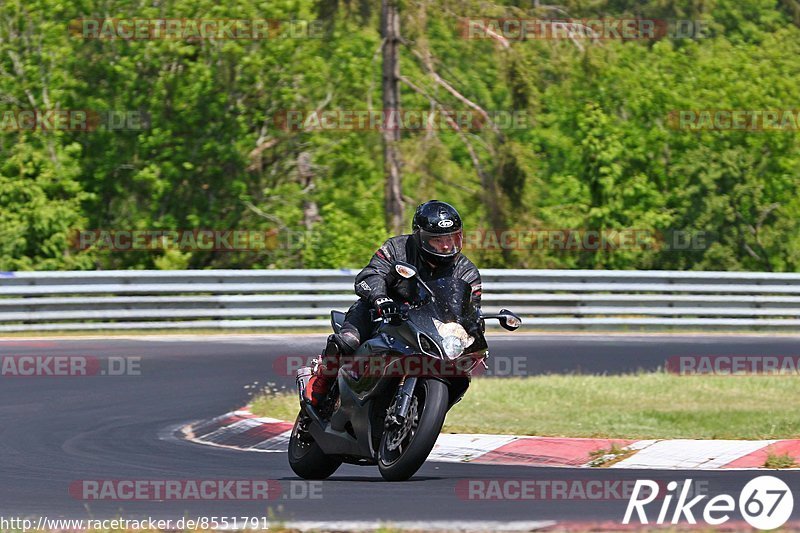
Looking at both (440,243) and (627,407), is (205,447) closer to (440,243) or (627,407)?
(440,243)

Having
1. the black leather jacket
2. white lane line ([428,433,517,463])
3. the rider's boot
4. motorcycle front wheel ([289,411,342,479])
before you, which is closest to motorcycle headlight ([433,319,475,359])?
the black leather jacket

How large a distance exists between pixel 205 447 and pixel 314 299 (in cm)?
1144

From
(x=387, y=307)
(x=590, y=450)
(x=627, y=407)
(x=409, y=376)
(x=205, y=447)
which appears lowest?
(x=627, y=407)

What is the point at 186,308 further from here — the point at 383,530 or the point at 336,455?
the point at 383,530

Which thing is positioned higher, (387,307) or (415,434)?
(387,307)

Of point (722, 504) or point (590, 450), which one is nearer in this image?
point (722, 504)

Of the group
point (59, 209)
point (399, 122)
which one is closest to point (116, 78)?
point (59, 209)

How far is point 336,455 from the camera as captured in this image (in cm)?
948

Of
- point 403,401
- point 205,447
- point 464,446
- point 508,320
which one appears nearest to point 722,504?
point 508,320

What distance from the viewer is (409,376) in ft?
28.6

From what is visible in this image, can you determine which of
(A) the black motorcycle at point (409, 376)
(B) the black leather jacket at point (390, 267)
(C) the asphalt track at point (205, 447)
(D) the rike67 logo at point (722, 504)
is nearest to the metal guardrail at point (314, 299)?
(C) the asphalt track at point (205, 447)

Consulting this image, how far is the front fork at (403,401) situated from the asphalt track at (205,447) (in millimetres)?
458

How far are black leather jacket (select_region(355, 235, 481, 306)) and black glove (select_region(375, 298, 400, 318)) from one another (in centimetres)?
10

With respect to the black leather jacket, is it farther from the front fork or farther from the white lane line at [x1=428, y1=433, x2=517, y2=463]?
the white lane line at [x1=428, y1=433, x2=517, y2=463]
